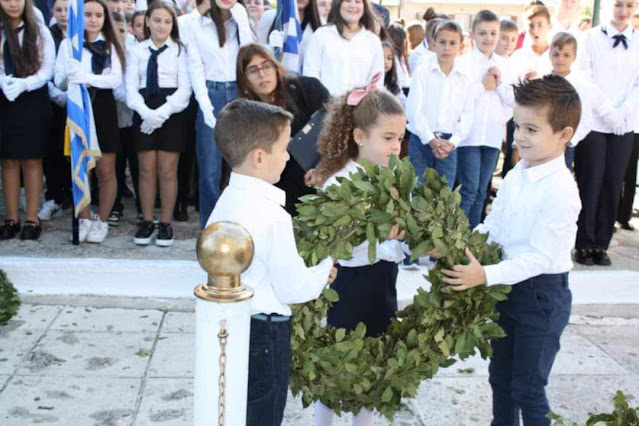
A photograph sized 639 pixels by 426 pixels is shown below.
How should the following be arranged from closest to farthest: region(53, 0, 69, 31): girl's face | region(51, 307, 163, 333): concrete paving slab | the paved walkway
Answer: the paved walkway < region(51, 307, 163, 333): concrete paving slab < region(53, 0, 69, 31): girl's face

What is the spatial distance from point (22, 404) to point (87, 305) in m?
1.54

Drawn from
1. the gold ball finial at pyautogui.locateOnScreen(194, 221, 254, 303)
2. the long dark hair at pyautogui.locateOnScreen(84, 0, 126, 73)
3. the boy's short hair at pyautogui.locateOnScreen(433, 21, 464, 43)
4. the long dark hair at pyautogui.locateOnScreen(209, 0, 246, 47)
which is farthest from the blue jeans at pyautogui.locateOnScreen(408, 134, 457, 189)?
the gold ball finial at pyautogui.locateOnScreen(194, 221, 254, 303)

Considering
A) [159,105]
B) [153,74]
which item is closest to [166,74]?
[153,74]

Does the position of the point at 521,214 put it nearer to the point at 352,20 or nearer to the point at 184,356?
the point at 184,356

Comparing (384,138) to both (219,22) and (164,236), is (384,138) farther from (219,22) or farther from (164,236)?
(164,236)

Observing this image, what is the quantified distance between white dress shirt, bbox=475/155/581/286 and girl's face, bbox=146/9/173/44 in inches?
147

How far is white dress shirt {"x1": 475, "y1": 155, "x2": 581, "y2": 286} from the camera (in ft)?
9.32

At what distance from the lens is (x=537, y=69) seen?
21.5ft

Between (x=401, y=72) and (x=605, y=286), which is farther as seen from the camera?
(x=401, y=72)

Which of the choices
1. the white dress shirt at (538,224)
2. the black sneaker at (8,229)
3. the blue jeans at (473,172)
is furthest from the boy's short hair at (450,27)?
the black sneaker at (8,229)

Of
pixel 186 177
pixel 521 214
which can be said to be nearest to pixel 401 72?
pixel 186 177

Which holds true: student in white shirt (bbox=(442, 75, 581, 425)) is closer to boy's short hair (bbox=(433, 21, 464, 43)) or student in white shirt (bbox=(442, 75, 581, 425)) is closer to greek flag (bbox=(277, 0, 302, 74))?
boy's short hair (bbox=(433, 21, 464, 43))

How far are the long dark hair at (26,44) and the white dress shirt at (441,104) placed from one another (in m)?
2.95

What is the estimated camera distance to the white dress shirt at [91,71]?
5.87m
